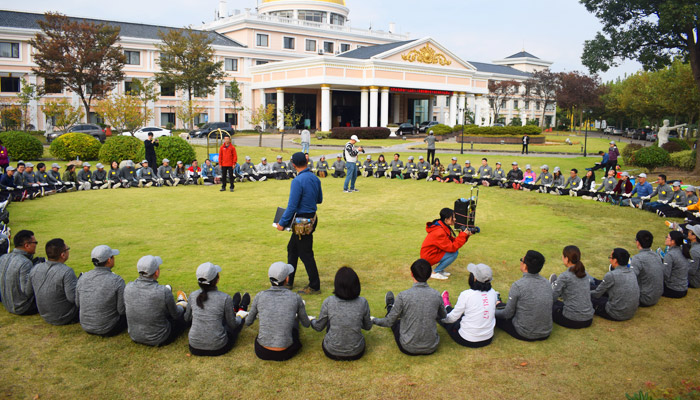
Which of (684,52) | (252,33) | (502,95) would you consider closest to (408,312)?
(684,52)

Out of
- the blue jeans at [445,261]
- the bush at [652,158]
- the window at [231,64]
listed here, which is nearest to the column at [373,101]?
the window at [231,64]

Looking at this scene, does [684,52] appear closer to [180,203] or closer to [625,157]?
[625,157]

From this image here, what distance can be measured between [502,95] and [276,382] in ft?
247

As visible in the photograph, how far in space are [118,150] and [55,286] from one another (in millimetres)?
19458

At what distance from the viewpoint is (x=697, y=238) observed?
26.9ft

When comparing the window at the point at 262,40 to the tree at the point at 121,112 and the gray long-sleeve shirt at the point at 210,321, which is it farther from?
the gray long-sleeve shirt at the point at 210,321

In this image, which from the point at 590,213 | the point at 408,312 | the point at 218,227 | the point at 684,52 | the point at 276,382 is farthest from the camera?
the point at 684,52

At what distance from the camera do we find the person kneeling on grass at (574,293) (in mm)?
6629

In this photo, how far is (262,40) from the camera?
5919 cm

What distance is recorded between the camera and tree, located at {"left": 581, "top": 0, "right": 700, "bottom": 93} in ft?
69.1

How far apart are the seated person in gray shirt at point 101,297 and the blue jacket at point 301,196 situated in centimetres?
234

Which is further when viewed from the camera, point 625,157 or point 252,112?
point 252,112

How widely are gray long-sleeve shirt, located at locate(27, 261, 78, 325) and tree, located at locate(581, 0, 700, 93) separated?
2178 centimetres

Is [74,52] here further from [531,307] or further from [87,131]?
[531,307]
